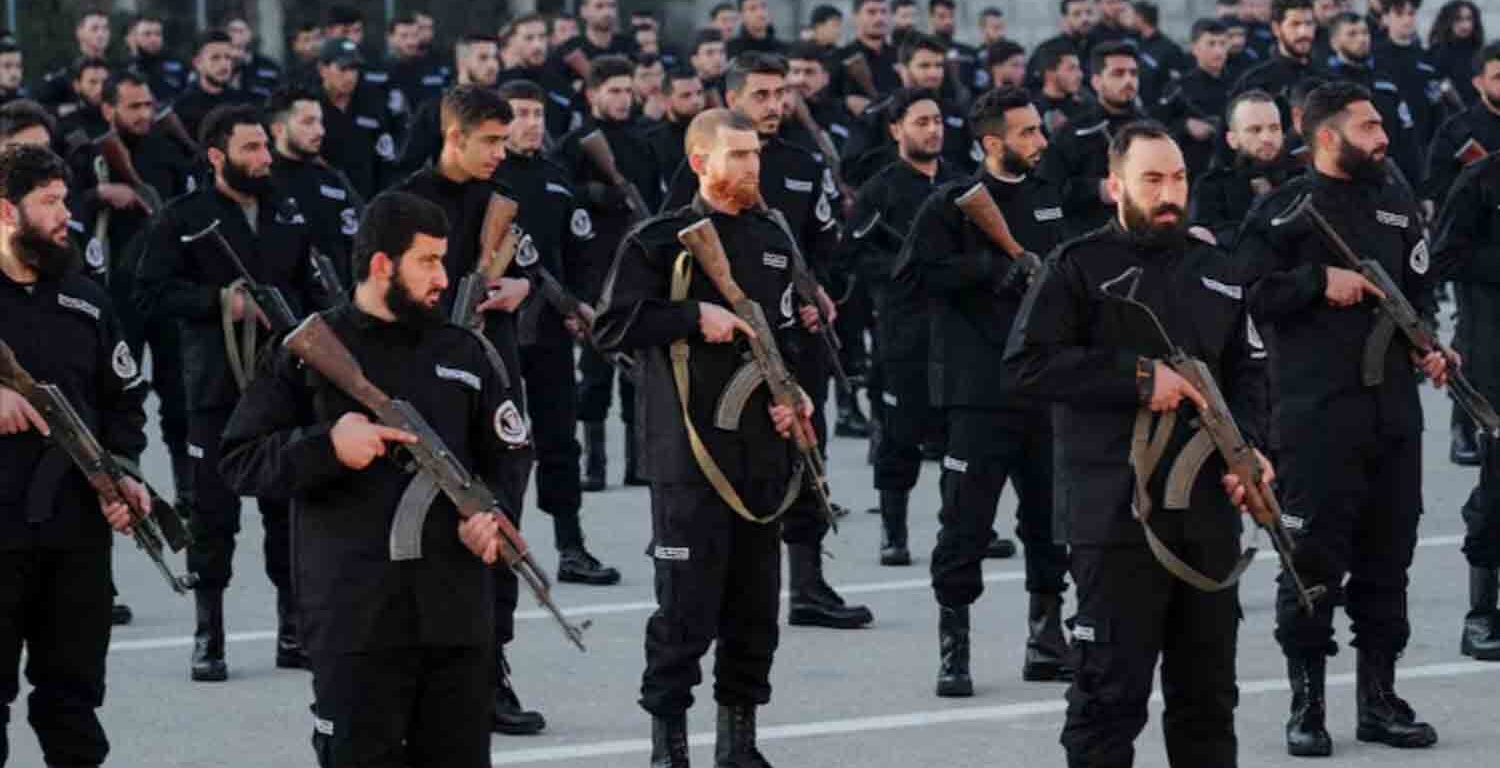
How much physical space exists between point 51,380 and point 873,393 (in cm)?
780

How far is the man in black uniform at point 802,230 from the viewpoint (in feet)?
41.6

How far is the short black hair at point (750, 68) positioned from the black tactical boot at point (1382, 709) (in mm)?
3337

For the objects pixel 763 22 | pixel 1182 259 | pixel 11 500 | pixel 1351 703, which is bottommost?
pixel 1351 703

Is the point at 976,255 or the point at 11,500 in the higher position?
the point at 976,255

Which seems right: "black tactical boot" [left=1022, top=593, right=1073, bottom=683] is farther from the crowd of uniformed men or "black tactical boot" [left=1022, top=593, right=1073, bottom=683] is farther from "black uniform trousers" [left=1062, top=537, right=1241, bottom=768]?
"black uniform trousers" [left=1062, top=537, right=1241, bottom=768]

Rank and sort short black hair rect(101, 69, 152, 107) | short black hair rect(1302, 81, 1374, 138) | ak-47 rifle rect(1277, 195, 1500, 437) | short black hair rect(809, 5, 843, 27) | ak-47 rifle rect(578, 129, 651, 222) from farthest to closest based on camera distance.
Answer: short black hair rect(809, 5, 843, 27) < short black hair rect(101, 69, 152, 107) < ak-47 rifle rect(578, 129, 651, 222) < short black hair rect(1302, 81, 1374, 138) < ak-47 rifle rect(1277, 195, 1500, 437)

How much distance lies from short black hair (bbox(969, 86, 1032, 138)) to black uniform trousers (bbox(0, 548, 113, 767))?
12.3 feet

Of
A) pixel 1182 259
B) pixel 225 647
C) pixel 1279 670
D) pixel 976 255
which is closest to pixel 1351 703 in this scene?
pixel 1279 670

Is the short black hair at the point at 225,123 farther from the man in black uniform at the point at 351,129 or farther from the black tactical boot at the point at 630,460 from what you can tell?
the man in black uniform at the point at 351,129

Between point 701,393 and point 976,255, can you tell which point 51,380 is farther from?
point 976,255

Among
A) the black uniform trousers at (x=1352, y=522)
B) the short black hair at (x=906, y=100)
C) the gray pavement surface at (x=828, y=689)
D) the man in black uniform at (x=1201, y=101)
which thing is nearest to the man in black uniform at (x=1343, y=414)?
the black uniform trousers at (x=1352, y=522)

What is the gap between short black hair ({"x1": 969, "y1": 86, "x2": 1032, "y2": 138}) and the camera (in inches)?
465

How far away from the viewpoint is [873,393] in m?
16.9

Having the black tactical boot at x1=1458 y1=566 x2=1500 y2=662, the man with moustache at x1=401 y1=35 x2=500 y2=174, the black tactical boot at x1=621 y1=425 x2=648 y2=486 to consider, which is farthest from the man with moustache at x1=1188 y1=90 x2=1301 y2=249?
the man with moustache at x1=401 y1=35 x2=500 y2=174
